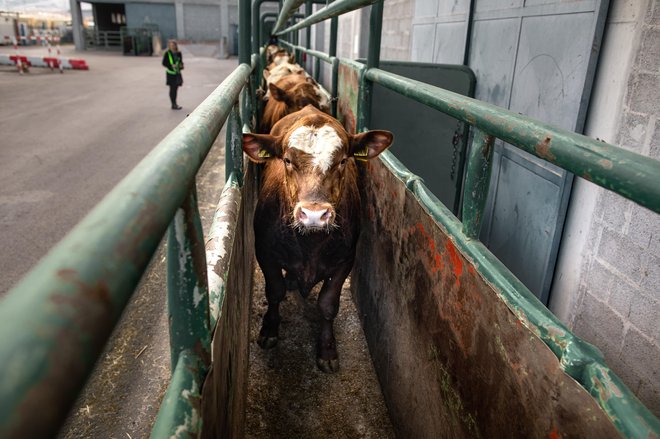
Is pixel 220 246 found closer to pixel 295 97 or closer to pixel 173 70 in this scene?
pixel 295 97

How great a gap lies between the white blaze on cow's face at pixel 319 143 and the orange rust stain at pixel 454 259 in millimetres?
1019

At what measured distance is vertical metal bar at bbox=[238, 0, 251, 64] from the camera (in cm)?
340

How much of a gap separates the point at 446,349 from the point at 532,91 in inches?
87.8

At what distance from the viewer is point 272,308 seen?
303 cm

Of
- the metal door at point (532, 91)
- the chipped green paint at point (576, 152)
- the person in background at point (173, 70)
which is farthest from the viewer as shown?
the person in background at point (173, 70)

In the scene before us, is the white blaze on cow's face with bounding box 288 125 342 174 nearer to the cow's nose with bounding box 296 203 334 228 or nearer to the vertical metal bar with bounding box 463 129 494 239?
the cow's nose with bounding box 296 203 334 228

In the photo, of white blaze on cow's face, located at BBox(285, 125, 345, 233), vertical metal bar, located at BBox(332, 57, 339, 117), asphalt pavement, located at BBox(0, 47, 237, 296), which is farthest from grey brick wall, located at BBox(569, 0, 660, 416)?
asphalt pavement, located at BBox(0, 47, 237, 296)

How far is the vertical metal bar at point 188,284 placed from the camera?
2.81 feet

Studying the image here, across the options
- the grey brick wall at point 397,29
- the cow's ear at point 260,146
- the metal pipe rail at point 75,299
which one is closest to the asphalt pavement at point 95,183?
the cow's ear at point 260,146

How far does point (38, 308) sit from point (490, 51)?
4048mm

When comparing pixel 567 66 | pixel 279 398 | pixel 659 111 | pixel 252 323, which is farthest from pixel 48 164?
pixel 659 111

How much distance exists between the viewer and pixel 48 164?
6.64 m

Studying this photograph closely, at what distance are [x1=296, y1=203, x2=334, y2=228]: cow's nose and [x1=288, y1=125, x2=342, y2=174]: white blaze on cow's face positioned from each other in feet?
0.89

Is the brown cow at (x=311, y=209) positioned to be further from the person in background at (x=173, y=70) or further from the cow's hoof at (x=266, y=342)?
the person in background at (x=173, y=70)
